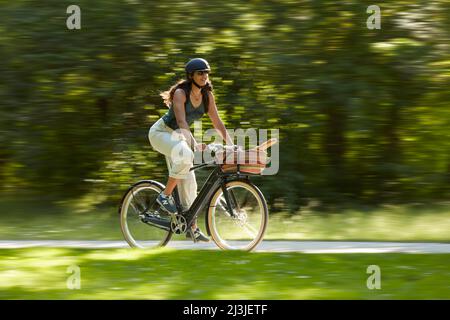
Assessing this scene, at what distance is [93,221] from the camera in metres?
11.2

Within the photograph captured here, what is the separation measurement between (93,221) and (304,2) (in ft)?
12.9

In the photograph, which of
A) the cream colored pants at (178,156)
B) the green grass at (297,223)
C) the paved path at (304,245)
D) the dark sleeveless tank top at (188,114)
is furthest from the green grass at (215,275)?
the green grass at (297,223)

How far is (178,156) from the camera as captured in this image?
26.9ft

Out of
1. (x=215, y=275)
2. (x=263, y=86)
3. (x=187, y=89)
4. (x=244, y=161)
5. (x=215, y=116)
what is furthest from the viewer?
(x=263, y=86)

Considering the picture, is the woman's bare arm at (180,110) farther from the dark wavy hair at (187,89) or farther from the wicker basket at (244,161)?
the wicker basket at (244,161)

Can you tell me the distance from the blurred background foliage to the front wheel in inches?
115

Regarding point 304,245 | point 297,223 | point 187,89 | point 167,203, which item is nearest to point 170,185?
point 167,203

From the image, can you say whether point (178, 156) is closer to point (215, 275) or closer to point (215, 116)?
point (215, 116)

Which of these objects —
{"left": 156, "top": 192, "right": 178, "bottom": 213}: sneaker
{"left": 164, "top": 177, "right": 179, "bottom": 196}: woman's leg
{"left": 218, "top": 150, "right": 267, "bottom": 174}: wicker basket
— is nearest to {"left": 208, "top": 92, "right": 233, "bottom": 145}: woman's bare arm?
{"left": 218, "top": 150, "right": 267, "bottom": 174}: wicker basket

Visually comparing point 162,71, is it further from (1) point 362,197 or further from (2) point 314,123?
(1) point 362,197

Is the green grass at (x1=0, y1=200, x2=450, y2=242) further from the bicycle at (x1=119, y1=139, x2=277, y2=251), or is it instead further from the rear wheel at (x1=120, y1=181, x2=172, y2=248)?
the bicycle at (x1=119, y1=139, x2=277, y2=251)

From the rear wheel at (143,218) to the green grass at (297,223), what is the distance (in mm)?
1075

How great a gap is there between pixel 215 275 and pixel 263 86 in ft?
14.4

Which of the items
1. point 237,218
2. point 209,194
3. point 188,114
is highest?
point 188,114
